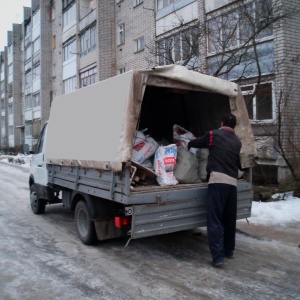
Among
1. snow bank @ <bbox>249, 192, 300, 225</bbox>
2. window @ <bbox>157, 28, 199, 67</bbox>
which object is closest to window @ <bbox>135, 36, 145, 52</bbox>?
window @ <bbox>157, 28, 199, 67</bbox>

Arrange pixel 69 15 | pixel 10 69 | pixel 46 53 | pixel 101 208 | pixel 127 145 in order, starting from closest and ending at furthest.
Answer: pixel 127 145 < pixel 101 208 < pixel 69 15 < pixel 46 53 < pixel 10 69

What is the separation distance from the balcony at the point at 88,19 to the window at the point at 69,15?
2.02 metres

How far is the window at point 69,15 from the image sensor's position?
31.0 metres

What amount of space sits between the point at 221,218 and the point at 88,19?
2595 cm

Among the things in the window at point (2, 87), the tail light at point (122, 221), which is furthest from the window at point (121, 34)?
the window at point (2, 87)

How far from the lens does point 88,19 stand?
27.9 metres

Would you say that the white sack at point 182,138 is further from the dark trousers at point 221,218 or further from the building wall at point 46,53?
the building wall at point 46,53

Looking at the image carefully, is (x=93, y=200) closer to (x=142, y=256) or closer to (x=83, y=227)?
(x=83, y=227)

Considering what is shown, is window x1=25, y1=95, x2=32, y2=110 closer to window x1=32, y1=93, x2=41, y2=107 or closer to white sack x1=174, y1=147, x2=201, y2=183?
window x1=32, y1=93, x2=41, y2=107

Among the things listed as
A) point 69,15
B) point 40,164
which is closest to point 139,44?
point 69,15

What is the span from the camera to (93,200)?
5.69 m

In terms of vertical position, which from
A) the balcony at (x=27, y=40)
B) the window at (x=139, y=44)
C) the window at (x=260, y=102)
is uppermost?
the balcony at (x=27, y=40)

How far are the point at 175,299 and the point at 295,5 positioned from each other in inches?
466

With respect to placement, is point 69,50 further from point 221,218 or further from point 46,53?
point 221,218
